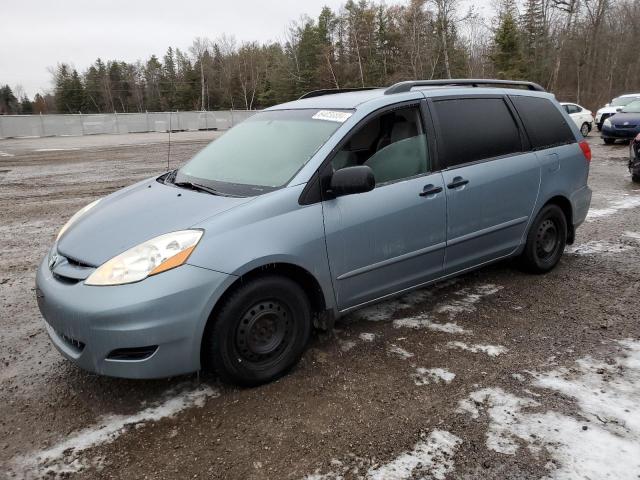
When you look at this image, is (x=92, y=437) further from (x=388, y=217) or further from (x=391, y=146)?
(x=391, y=146)

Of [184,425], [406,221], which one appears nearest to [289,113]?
[406,221]

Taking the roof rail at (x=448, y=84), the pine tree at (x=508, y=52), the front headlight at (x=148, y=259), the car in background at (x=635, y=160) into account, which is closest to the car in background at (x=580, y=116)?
the car in background at (x=635, y=160)

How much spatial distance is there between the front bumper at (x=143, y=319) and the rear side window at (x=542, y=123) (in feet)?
10.6

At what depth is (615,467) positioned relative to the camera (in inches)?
88.8

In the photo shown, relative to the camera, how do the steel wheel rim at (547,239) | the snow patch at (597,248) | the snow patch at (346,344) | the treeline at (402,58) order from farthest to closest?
the treeline at (402,58) → the snow patch at (597,248) → the steel wheel rim at (547,239) → the snow patch at (346,344)

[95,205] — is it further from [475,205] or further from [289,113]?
[475,205]

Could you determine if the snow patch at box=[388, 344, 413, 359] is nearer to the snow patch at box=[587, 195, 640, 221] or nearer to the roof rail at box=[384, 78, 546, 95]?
the roof rail at box=[384, 78, 546, 95]

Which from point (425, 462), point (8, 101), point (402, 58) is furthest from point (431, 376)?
point (8, 101)

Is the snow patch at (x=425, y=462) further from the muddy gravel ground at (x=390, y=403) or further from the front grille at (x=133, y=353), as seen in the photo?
the front grille at (x=133, y=353)

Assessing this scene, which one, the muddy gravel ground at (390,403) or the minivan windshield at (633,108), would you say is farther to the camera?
the minivan windshield at (633,108)

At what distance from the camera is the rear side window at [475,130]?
383 cm

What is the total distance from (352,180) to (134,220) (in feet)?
4.48

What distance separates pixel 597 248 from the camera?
563 centimetres

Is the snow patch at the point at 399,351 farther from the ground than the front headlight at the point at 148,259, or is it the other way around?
the front headlight at the point at 148,259
